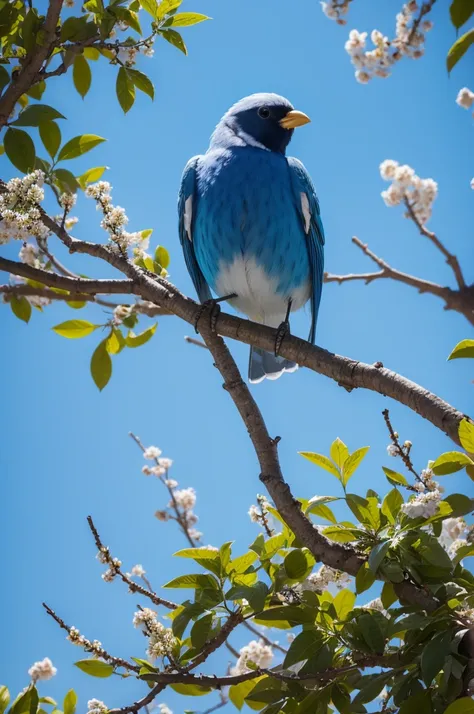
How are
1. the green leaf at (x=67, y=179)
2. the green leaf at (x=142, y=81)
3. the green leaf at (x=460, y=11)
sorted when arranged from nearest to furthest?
the green leaf at (x=460, y=11), the green leaf at (x=142, y=81), the green leaf at (x=67, y=179)

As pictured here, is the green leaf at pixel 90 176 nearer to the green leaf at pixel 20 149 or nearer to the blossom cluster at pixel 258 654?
the green leaf at pixel 20 149

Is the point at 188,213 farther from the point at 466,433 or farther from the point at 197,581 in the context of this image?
the point at 466,433

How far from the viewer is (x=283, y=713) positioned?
237cm

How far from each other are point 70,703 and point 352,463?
1.29 metres

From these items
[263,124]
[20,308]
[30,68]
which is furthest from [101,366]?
[263,124]

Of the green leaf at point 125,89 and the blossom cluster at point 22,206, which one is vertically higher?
the green leaf at point 125,89

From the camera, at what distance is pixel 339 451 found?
2.63 meters

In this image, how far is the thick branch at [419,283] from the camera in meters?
3.51

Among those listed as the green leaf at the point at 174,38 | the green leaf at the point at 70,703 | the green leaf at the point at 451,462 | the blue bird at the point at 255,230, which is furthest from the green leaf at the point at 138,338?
the green leaf at the point at 451,462

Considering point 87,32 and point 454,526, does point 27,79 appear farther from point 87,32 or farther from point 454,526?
point 454,526

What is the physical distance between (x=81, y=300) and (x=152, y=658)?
1.97m

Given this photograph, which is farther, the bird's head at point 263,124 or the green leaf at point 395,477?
the bird's head at point 263,124

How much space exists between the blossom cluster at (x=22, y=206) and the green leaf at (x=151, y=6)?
2.56 feet

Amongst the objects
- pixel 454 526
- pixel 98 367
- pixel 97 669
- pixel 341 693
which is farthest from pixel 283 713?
pixel 98 367
